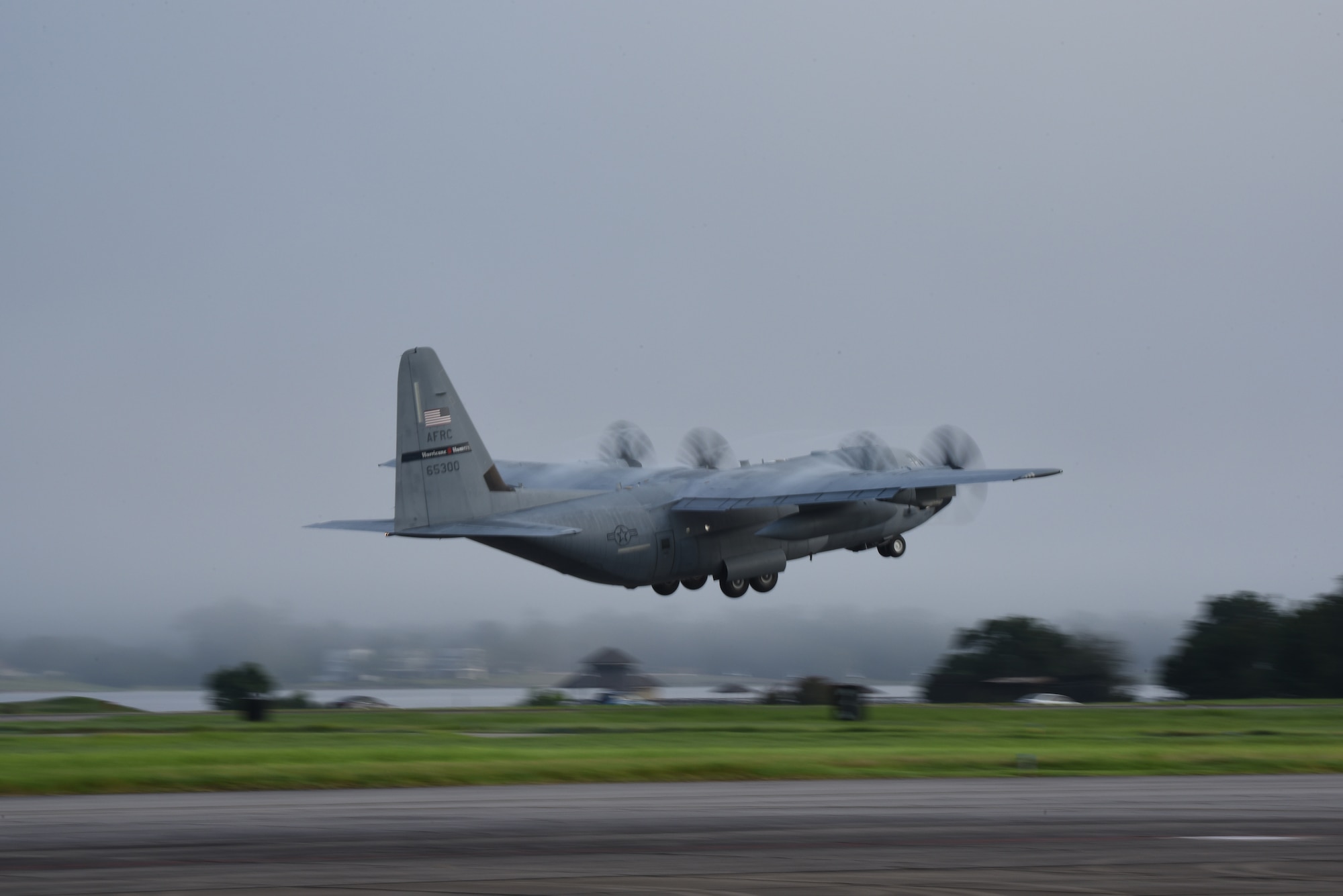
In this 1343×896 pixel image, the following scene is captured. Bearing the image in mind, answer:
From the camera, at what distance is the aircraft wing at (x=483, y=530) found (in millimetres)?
54094

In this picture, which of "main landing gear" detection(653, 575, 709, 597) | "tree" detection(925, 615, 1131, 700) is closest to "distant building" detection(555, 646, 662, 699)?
"tree" detection(925, 615, 1131, 700)

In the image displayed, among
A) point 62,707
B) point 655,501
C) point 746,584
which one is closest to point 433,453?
point 655,501

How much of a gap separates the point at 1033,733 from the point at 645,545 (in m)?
18.0

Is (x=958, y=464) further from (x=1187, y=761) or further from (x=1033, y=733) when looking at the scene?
(x=1187, y=761)

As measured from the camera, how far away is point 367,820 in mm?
23234

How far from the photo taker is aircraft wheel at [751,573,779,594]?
68438mm

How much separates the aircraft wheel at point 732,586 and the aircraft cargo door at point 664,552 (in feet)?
13.4

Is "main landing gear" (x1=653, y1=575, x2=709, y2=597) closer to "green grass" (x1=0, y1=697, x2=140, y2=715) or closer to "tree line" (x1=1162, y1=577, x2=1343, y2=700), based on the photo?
"green grass" (x1=0, y1=697, x2=140, y2=715)

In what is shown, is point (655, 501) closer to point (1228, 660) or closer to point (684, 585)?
point (684, 585)

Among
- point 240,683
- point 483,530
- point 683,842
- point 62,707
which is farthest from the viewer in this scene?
point 240,683

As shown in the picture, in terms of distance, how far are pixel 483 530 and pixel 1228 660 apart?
4197 inches

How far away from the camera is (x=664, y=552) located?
2470 inches

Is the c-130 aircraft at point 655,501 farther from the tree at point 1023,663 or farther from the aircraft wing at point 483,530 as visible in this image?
the tree at point 1023,663

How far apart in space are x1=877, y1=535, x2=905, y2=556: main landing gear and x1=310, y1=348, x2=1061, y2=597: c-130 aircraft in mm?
69
